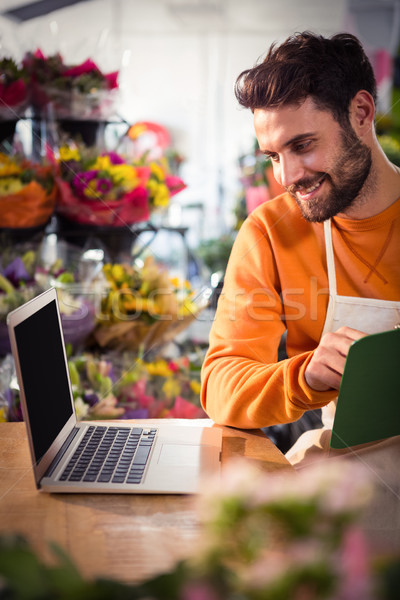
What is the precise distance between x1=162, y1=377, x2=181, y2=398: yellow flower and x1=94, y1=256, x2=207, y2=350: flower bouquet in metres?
0.12

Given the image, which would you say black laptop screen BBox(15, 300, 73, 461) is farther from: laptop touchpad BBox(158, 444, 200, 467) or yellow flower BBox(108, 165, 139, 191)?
yellow flower BBox(108, 165, 139, 191)

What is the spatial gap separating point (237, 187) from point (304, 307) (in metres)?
0.98

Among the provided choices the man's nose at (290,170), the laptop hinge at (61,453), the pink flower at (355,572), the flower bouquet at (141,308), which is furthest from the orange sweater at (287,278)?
the pink flower at (355,572)

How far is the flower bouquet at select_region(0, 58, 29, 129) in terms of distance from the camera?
1.65 m

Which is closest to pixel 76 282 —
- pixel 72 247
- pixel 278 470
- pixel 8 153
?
pixel 72 247

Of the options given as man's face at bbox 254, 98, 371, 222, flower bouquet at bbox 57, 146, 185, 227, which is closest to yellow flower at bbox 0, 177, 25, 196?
flower bouquet at bbox 57, 146, 185, 227

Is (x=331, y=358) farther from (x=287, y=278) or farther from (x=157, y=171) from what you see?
(x=157, y=171)

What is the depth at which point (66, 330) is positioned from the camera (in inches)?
63.7

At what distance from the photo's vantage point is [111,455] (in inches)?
34.3

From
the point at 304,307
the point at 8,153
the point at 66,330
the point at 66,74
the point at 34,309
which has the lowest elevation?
the point at 66,330

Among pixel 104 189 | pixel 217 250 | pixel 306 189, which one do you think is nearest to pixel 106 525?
pixel 306 189

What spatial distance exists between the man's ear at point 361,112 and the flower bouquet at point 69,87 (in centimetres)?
79

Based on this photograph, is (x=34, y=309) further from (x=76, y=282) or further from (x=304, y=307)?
(x=76, y=282)

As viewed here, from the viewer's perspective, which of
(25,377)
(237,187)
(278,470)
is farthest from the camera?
(237,187)
